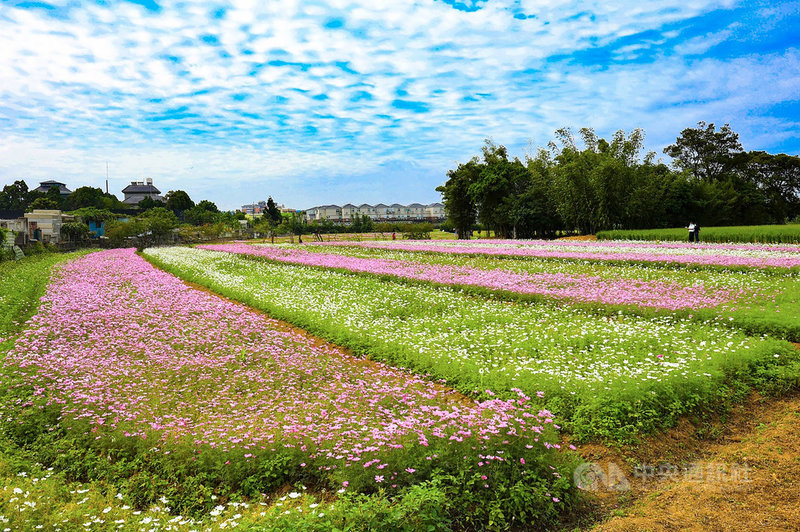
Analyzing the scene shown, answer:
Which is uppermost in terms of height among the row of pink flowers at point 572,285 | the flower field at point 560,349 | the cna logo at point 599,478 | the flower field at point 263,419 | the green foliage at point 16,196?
the green foliage at point 16,196

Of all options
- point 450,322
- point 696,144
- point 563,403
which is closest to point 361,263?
point 450,322

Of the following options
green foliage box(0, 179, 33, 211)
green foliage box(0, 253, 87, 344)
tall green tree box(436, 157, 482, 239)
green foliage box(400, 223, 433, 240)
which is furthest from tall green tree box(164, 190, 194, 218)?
green foliage box(0, 253, 87, 344)

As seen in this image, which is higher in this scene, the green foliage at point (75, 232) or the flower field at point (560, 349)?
the green foliage at point (75, 232)

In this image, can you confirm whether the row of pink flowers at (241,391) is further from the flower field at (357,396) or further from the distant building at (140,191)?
the distant building at (140,191)

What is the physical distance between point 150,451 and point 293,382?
2.31m

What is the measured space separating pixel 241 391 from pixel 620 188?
143 feet

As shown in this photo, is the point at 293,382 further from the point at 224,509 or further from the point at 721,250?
the point at 721,250

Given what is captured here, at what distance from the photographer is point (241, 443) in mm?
5129

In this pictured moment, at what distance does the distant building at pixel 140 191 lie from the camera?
135600 millimetres

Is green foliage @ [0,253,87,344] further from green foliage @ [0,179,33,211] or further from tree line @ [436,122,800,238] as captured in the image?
green foliage @ [0,179,33,211]

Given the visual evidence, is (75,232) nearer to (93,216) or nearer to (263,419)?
(93,216)

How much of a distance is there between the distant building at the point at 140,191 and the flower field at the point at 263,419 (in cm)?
14283

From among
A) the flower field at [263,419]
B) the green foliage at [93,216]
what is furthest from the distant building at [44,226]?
the flower field at [263,419]

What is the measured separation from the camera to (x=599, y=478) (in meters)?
5.04
